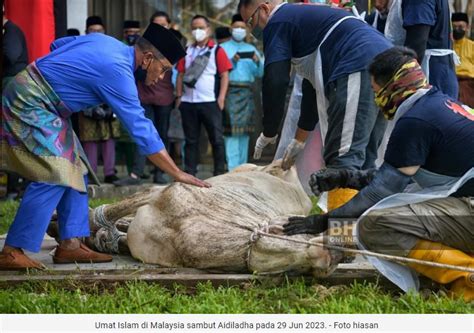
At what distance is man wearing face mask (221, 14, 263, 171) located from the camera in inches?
437

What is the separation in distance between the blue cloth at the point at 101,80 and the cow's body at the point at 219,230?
39 centimetres

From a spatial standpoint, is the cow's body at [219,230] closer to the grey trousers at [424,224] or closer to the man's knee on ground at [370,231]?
the man's knee on ground at [370,231]

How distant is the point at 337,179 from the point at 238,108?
600cm

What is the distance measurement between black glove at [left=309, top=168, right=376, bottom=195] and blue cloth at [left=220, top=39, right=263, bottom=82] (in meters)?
5.89

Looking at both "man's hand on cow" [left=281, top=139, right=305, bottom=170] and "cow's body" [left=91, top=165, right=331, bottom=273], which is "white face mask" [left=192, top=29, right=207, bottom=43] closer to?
"man's hand on cow" [left=281, top=139, right=305, bottom=170]

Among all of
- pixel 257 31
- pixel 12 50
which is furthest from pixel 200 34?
pixel 257 31

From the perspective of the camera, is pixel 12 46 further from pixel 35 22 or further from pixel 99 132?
pixel 99 132

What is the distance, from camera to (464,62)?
10.2 meters

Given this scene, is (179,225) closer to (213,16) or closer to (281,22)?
(281,22)

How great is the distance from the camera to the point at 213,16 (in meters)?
12.7

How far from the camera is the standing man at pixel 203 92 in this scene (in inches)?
419

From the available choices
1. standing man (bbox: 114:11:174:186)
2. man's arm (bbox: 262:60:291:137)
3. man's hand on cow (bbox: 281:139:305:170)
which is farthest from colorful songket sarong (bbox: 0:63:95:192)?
standing man (bbox: 114:11:174:186)
